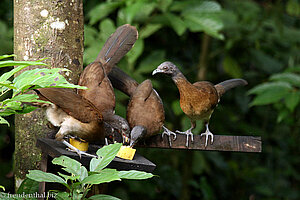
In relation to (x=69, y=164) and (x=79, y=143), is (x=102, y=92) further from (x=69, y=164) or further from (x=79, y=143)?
(x=69, y=164)

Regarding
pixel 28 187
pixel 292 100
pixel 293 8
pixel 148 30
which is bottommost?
pixel 28 187

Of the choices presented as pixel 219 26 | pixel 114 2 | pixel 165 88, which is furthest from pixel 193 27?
pixel 165 88

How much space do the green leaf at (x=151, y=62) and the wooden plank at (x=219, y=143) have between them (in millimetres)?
1340

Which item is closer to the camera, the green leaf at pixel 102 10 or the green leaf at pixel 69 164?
the green leaf at pixel 69 164

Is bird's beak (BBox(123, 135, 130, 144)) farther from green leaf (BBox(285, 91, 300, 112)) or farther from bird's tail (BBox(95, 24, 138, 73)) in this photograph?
green leaf (BBox(285, 91, 300, 112))

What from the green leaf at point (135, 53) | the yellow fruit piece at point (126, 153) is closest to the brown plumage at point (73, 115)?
the yellow fruit piece at point (126, 153)

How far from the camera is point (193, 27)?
296 centimetres

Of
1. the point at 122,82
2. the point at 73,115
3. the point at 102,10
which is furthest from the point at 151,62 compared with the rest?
the point at 73,115

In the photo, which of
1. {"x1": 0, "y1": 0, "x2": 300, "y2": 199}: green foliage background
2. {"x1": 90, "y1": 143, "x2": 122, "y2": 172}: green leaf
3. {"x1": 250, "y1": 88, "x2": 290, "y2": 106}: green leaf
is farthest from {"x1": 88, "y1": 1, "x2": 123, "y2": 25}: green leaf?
{"x1": 90, "y1": 143, "x2": 122, "y2": 172}: green leaf

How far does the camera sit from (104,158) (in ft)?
4.15

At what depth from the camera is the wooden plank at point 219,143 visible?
5.83ft

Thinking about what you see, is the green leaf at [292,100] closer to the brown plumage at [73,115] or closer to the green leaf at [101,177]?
the brown plumage at [73,115]

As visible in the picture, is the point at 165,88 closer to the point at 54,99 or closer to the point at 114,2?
the point at 114,2

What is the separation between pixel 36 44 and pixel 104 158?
736mm
